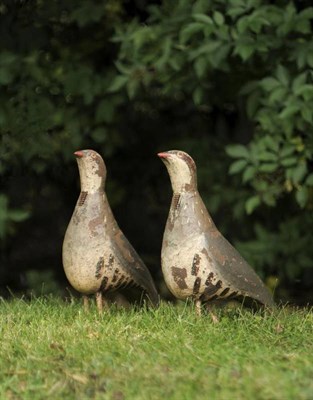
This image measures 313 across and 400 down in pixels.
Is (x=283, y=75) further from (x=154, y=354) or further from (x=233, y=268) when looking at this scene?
(x=154, y=354)

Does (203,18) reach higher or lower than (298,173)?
higher

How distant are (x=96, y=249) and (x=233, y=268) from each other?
2.42ft

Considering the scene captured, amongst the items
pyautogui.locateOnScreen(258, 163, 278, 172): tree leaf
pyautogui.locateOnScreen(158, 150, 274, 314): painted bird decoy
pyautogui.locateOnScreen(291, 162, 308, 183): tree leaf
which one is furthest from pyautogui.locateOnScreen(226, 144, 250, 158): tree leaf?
pyautogui.locateOnScreen(158, 150, 274, 314): painted bird decoy

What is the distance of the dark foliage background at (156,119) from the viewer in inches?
253

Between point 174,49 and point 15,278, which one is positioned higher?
point 174,49

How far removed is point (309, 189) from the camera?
7.35 meters

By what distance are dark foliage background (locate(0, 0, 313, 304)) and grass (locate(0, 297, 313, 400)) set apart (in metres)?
1.09

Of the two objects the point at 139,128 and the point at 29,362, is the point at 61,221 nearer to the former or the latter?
the point at 139,128

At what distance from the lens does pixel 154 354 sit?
4.99 metres

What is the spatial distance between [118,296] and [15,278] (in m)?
1.82

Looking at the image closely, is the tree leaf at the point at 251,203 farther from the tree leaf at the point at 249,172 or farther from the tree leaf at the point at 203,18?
the tree leaf at the point at 203,18

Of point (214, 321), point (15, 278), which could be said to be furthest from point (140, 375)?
point (15, 278)

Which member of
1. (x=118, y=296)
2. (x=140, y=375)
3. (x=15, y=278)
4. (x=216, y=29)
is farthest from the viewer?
(x=15, y=278)

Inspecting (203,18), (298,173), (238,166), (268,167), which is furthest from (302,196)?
(203,18)
